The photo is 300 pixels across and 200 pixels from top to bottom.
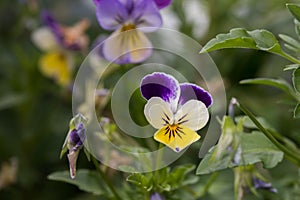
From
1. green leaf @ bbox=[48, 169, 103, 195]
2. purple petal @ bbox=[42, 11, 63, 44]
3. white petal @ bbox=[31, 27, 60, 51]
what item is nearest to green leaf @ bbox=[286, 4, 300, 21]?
green leaf @ bbox=[48, 169, 103, 195]

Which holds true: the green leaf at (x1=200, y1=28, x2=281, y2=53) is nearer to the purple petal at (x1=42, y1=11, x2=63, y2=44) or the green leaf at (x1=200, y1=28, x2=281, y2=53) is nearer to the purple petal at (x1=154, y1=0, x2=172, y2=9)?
the purple petal at (x1=154, y1=0, x2=172, y2=9)

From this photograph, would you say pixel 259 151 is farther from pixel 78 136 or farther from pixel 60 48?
pixel 60 48

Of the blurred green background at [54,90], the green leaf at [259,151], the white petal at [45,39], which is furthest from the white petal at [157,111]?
the white petal at [45,39]

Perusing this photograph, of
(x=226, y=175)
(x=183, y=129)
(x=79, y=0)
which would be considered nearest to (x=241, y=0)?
(x=79, y=0)

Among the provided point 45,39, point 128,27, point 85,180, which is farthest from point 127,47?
point 45,39

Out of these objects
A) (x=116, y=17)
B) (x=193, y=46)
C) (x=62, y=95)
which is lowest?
(x=62, y=95)

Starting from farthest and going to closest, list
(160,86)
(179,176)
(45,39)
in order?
(45,39), (179,176), (160,86)

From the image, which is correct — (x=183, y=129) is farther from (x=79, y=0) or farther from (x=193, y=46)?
(x=79, y=0)
